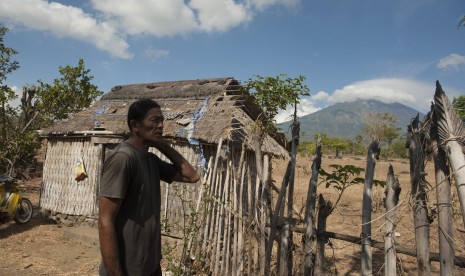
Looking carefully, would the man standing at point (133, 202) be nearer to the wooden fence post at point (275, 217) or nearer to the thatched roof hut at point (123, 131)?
the wooden fence post at point (275, 217)

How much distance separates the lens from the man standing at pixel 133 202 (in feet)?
6.22

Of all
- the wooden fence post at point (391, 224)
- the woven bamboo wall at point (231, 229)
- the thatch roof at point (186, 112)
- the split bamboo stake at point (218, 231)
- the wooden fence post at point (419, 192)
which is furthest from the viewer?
the thatch roof at point (186, 112)

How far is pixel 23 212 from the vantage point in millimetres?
8422

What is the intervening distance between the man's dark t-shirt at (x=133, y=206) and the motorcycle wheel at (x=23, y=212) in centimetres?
776

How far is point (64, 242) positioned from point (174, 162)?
6.48 meters

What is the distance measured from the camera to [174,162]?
2738 mm

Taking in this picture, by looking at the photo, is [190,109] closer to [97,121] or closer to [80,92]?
[97,121]

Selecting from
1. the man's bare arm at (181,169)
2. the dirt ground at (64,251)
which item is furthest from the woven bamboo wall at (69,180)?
the man's bare arm at (181,169)

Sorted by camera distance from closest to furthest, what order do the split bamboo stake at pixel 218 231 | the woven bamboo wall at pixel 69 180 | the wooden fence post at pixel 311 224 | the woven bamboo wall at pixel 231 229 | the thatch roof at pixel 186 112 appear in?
the wooden fence post at pixel 311 224, the woven bamboo wall at pixel 231 229, the split bamboo stake at pixel 218 231, the thatch roof at pixel 186 112, the woven bamboo wall at pixel 69 180

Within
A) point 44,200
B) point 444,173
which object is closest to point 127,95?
point 44,200

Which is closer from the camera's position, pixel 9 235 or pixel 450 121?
pixel 450 121

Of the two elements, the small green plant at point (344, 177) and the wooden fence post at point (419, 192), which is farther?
the small green plant at point (344, 177)

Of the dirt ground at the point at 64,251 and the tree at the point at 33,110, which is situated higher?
the tree at the point at 33,110

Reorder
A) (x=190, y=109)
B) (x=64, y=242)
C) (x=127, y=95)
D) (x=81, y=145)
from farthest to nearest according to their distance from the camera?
(x=127, y=95)
(x=81, y=145)
(x=190, y=109)
(x=64, y=242)
